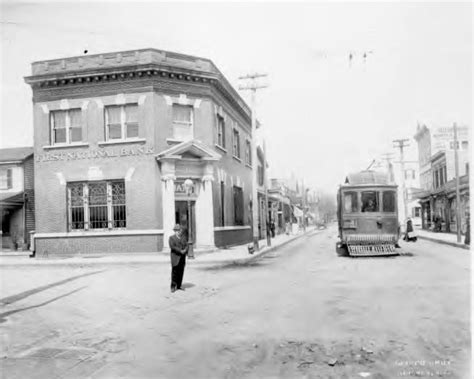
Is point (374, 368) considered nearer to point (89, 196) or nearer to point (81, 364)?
point (81, 364)

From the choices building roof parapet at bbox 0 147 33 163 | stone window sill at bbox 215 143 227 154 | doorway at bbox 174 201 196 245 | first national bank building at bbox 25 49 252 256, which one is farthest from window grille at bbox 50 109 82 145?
building roof parapet at bbox 0 147 33 163

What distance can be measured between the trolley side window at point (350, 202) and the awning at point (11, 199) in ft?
61.4

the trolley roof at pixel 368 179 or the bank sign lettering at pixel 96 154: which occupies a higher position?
the bank sign lettering at pixel 96 154

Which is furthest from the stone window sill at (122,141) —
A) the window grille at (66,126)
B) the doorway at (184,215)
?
the doorway at (184,215)

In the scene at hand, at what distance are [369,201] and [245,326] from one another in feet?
42.2

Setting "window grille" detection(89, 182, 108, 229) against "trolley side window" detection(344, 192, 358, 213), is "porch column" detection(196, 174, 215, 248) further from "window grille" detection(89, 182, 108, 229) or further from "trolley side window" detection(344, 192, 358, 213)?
"trolley side window" detection(344, 192, 358, 213)

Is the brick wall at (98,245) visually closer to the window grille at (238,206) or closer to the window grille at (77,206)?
the window grille at (77,206)

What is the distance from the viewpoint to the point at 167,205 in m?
22.8

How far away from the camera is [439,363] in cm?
582

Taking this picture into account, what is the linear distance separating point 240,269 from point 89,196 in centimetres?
948

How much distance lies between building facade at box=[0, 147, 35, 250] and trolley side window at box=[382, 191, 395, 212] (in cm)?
1986

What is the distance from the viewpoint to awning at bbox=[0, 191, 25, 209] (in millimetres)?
28766

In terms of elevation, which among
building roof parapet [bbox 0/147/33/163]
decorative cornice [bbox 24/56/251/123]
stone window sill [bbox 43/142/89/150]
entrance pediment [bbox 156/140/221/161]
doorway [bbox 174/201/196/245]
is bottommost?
doorway [bbox 174/201/196/245]

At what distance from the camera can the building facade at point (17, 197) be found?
29734 mm
